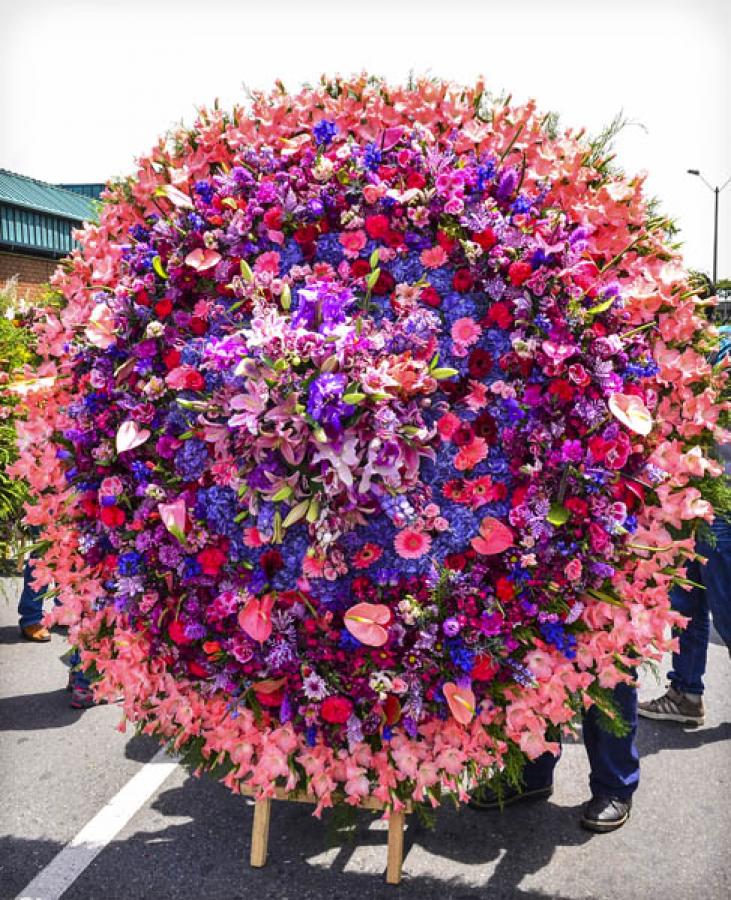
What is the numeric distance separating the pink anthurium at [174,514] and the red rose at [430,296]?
36.9 inches

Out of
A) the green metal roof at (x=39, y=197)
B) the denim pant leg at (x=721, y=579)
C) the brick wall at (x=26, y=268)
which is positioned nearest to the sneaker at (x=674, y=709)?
the denim pant leg at (x=721, y=579)

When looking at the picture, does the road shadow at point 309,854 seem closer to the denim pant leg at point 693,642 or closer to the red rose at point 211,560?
the red rose at point 211,560

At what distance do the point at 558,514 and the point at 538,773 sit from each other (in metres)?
1.76

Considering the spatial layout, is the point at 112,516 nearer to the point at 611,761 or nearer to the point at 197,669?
the point at 197,669

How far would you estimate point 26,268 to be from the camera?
16.1m

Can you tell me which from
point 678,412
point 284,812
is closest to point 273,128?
point 678,412

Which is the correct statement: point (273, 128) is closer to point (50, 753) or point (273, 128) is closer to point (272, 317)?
point (272, 317)

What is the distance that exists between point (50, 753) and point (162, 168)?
286 cm

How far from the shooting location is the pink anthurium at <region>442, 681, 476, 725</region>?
2.28 metres

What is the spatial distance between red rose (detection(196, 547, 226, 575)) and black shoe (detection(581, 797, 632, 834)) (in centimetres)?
202

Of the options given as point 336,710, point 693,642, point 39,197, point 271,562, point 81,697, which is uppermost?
point 39,197

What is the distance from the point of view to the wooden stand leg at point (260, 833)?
114 inches

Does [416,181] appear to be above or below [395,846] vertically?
above

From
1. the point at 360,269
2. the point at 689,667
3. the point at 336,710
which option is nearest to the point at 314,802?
the point at 336,710
